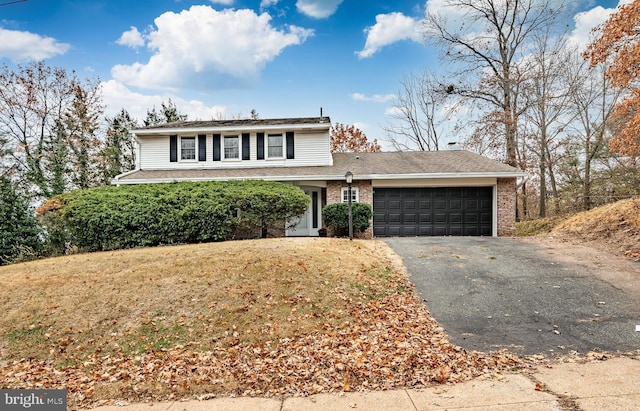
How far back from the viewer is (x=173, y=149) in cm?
1659

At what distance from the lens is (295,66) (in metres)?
16.4

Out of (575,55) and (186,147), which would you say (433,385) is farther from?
(575,55)

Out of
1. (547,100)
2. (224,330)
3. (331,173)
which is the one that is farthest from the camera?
(547,100)

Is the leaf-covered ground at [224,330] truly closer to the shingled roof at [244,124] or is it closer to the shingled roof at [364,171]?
the shingled roof at [364,171]

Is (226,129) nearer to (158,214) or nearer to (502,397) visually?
(158,214)

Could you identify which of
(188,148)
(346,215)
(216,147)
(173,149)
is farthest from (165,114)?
(346,215)

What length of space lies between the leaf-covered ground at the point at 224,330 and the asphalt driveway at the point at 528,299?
52 cm

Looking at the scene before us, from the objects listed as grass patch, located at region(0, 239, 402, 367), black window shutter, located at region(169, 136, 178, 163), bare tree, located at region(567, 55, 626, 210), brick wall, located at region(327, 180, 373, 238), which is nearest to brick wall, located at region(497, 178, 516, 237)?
brick wall, located at region(327, 180, 373, 238)

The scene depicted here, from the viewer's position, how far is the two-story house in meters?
14.8

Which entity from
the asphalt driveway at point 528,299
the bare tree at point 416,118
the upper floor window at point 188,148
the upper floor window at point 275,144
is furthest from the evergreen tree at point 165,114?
the asphalt driveway at point 528,299

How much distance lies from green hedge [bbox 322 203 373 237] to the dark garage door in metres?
1.42

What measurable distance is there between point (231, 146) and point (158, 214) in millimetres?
5703

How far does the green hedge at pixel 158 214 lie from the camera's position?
11.7 m

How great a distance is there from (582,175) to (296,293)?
1985 centimetres
